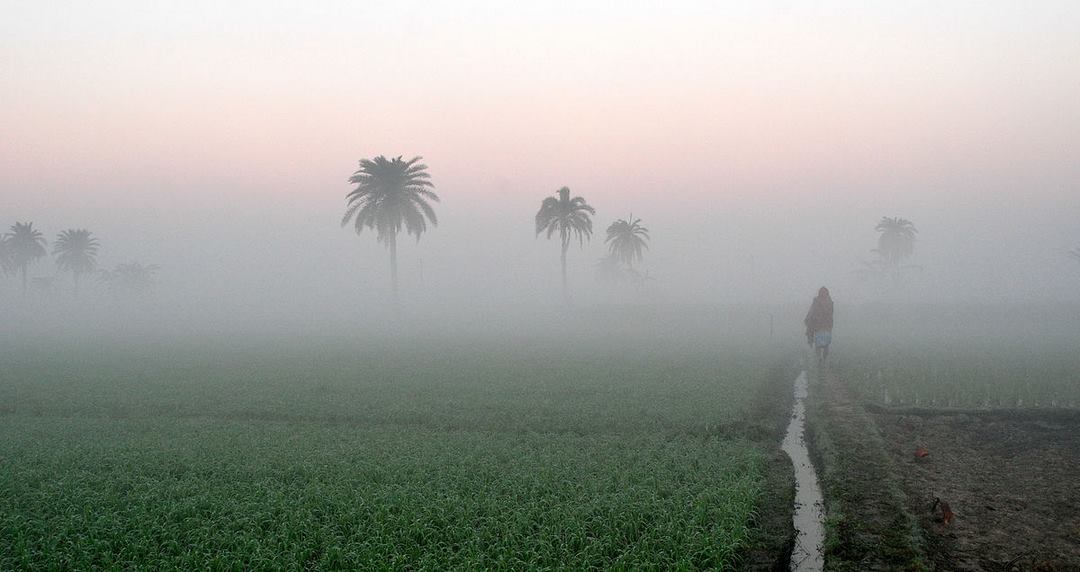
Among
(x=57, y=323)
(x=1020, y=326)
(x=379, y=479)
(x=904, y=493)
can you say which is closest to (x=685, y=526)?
(x=904, y=493)

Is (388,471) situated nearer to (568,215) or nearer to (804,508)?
(804,508)

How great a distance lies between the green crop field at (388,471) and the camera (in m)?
8.67

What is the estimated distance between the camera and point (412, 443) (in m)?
14.5

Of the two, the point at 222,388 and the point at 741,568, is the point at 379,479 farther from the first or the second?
the point at 222,388

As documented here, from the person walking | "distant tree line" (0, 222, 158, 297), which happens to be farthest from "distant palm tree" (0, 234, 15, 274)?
the person walking

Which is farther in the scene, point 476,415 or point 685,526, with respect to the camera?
point 476,415

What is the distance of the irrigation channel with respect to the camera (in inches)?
350

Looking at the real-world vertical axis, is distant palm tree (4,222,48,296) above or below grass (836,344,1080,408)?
above

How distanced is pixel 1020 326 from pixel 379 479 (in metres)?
66.9

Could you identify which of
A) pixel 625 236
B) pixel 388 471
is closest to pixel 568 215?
pixel 625 236

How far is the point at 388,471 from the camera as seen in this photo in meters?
11.9

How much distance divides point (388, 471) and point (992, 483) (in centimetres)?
1166

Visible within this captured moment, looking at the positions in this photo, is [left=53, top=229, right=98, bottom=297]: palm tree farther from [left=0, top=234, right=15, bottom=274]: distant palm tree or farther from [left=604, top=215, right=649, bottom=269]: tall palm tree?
[left=604, top=215, right=649, bottom=269]: tall palm tree

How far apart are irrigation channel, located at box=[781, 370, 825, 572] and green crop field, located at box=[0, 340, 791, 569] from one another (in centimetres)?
63
